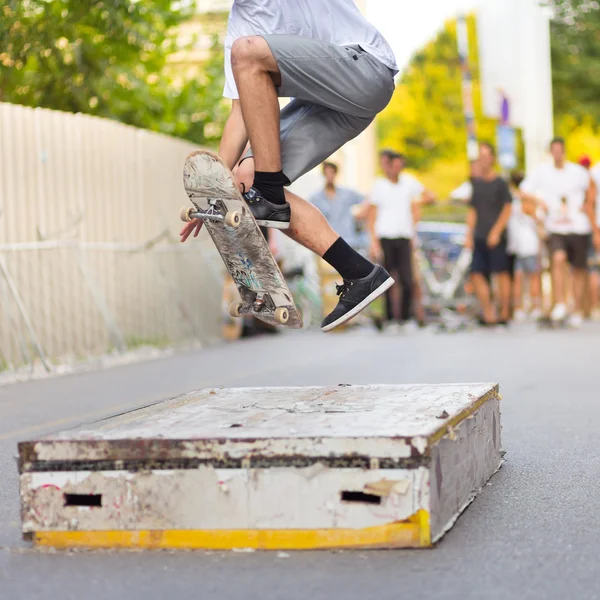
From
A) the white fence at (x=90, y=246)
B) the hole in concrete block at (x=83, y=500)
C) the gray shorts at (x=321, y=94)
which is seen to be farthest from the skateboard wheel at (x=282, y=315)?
the white fence at (x=90, y=246)

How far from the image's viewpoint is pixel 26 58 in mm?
15547

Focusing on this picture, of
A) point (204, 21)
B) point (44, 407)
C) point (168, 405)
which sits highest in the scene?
point (204, 21)

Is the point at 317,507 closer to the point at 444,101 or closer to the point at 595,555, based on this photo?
the point at 595,555

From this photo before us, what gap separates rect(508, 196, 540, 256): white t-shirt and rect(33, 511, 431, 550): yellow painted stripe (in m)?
14.3

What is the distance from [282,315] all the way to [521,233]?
45.9 feet

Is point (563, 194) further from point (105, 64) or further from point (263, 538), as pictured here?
point (263, 538)

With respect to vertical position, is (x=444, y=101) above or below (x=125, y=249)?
above

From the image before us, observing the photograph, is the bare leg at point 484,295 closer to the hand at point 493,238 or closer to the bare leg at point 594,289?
the hand at point 493,238

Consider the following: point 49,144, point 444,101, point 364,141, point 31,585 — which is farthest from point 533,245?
point 444,101

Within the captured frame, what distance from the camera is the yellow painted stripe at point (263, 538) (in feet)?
11.1

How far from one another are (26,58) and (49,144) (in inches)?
137

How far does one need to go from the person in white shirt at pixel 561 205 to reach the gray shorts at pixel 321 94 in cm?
1107

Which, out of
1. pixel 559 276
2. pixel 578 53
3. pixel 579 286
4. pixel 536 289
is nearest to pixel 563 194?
pixel 559 276

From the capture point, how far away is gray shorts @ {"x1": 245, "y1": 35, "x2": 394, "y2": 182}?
5129 millimetres
